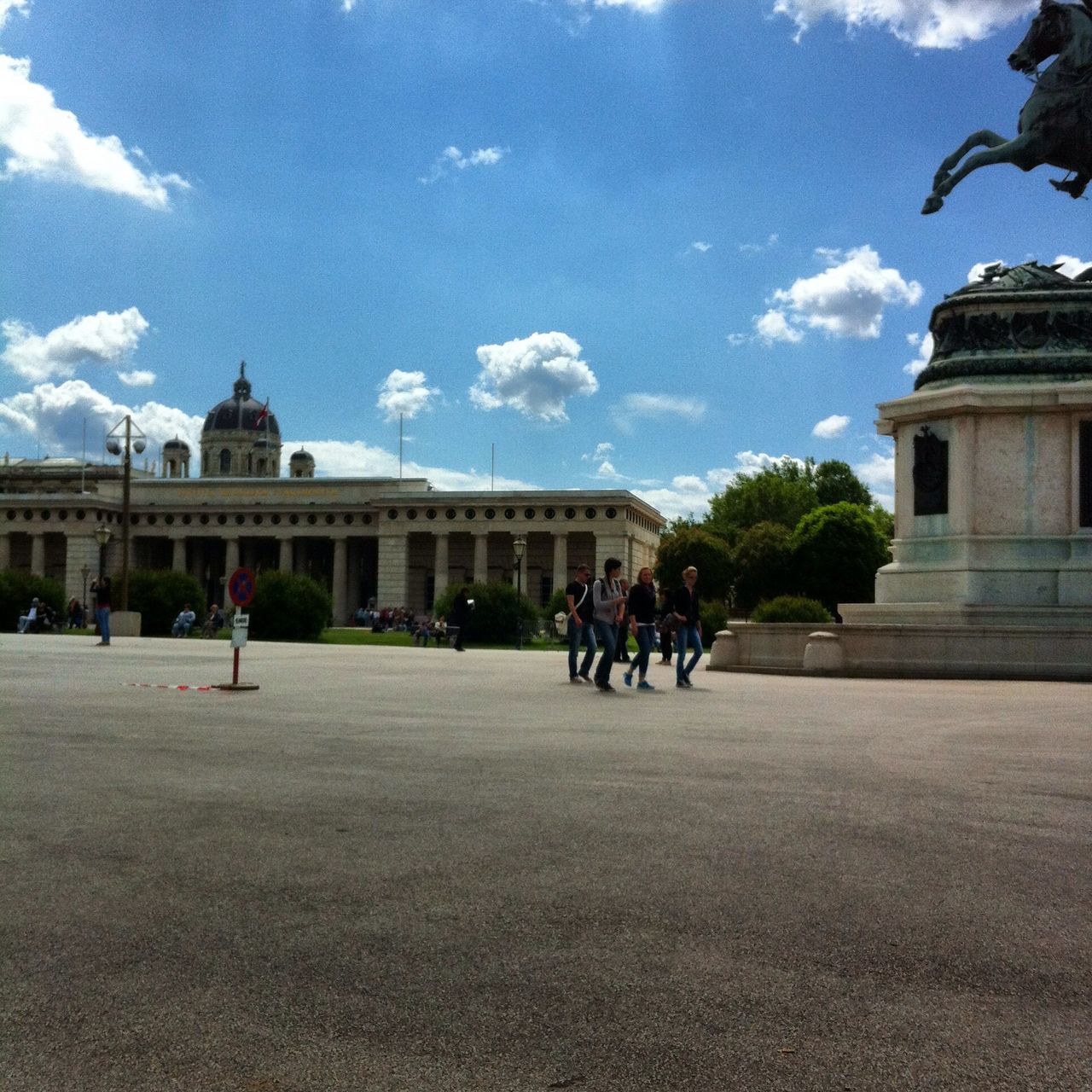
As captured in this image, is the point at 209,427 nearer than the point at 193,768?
No

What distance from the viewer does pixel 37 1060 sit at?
3.28 m

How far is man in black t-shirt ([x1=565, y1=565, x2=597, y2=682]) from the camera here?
61.7 feet

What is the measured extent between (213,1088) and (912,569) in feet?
59.9

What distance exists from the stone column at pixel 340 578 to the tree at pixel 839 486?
37.7 metres

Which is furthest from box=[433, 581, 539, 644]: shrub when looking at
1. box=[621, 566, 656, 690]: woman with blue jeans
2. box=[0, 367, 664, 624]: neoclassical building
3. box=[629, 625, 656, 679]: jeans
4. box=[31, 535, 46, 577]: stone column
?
box=[31, 535, 46, 577]: stone column

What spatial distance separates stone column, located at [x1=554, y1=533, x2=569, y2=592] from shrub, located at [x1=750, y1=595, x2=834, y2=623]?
64.5 meters

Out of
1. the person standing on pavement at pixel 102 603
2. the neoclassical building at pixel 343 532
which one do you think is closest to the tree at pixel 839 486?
the neoclassical building at pixel 343 532

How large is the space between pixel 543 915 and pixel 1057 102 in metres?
20.3

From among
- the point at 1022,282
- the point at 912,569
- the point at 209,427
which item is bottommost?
the point at 912,569

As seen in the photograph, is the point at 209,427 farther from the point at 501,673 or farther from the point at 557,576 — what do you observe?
the point at 501,673

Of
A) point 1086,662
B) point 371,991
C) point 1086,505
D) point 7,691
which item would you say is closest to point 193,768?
point 371,991

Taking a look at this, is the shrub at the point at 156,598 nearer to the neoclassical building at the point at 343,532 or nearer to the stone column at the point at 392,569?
the neoclassical building at the point at 343,532

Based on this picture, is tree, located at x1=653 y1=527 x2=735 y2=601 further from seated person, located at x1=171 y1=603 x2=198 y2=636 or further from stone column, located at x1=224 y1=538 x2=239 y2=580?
stone column, located at x1=224 y1=538 x2=239 y2=580

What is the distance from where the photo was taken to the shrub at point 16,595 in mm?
51394
